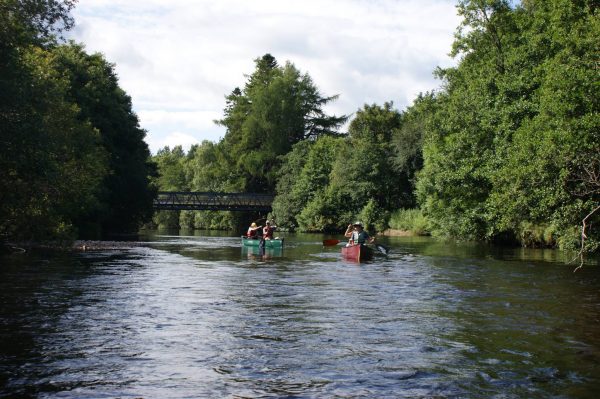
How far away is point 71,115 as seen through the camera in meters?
39.8

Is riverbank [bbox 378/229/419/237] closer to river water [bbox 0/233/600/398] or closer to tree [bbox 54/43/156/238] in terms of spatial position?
tree [bbox 54/43/156/238]

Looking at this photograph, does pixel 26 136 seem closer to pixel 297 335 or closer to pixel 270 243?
pixel 297 335

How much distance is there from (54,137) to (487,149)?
83.9 ft

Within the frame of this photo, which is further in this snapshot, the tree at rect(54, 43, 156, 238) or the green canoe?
the tree at rect(54, 43, 156, 238)

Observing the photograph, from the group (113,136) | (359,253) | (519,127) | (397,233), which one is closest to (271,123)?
(397,233)

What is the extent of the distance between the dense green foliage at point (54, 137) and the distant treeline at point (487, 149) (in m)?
20.2

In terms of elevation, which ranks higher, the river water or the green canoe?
the green canoe

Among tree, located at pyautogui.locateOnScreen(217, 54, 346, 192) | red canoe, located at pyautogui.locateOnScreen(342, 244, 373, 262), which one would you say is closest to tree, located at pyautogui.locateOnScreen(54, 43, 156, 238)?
red canoe, located at pyautogui.locateOnScreen(342, 244, 373, 262)

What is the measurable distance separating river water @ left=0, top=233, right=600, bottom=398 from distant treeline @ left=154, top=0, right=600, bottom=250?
5904mm

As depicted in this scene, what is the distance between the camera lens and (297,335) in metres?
13.1

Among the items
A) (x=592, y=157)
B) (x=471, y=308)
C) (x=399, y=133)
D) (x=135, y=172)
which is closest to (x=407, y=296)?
(x=471, y=308)

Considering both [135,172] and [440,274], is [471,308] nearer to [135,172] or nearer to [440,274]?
[440,274]

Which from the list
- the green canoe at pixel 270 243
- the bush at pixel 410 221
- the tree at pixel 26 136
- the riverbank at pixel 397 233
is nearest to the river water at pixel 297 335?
the tree at pixel 26 136

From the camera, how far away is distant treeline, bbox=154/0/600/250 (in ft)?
93.1
